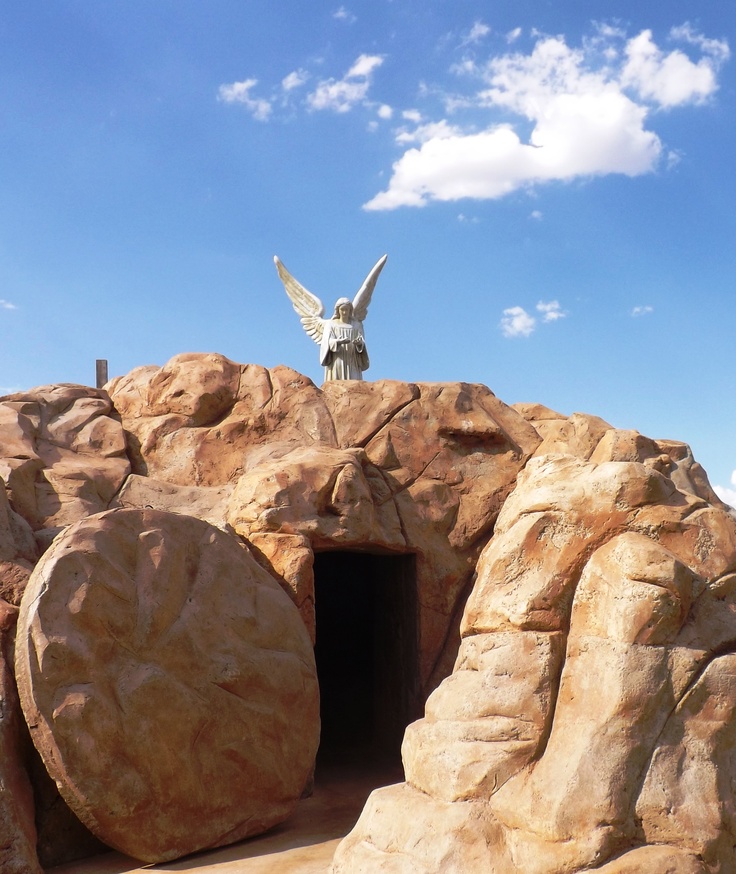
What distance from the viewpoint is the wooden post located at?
1526 centimetres

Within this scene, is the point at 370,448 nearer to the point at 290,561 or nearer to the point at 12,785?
the point at 290,561

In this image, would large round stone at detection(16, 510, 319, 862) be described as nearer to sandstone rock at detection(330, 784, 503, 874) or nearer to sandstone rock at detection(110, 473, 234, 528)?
sandstone rock at detection(110, 473, 234, 528)

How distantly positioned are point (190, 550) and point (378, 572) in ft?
12.6

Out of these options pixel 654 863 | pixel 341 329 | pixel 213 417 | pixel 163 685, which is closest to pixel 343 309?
pixel 341 329

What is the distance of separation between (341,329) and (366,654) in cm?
415

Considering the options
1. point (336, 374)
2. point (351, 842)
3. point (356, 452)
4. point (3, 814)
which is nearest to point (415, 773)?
point (351, 842)

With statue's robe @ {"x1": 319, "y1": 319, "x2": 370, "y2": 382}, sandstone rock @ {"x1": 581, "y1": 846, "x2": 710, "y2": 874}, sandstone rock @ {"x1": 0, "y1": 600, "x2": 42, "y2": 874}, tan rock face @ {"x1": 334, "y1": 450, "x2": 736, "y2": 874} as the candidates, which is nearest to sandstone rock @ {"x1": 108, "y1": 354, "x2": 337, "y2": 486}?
statue's robe @ {"x1": 319, "y1": 319, "x2": 370, "y2": 382}

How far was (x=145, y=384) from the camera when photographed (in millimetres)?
10102

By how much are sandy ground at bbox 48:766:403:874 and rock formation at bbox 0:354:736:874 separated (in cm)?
13

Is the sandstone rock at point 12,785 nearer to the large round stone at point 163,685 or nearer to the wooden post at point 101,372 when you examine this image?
the large round stone at point 163,685

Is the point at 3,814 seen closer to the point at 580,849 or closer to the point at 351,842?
the point at 351,842

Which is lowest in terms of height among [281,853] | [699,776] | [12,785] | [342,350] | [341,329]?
[281,853]

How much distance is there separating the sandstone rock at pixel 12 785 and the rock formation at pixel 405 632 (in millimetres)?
17

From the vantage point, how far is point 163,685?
6.34 metres
